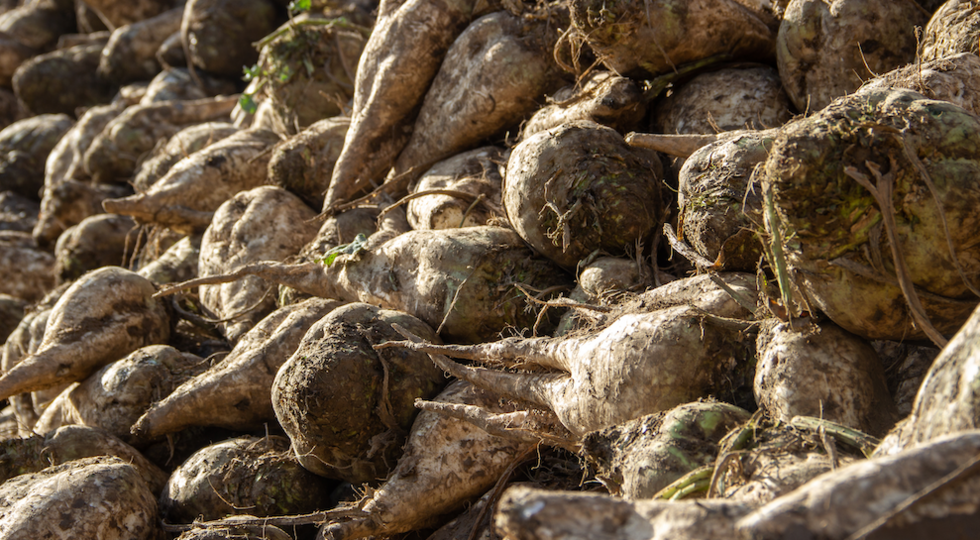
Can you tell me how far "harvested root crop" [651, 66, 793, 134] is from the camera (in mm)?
3424

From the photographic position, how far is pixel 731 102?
346 centimetres

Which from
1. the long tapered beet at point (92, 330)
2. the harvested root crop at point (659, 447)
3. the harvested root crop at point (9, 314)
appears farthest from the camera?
the harvested root crop at point (9, 314)

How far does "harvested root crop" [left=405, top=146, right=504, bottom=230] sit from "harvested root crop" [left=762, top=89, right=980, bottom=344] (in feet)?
6.79

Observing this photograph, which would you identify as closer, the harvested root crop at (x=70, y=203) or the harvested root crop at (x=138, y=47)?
the harvested root crop at (x=70, y=203)

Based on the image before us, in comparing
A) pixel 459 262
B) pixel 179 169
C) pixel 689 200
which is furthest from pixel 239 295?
pixel 689 200

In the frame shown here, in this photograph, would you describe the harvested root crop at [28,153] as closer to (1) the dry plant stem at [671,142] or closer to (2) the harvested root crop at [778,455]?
(1) the dry plant stem at [671,142]

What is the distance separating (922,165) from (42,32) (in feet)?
44.7

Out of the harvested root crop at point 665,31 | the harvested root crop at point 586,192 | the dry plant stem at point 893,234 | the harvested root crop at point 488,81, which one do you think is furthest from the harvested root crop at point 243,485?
the dry plant stem at point 893,234

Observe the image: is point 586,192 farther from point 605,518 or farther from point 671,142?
point 605,518

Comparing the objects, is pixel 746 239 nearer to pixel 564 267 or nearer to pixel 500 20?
pixel 564 267

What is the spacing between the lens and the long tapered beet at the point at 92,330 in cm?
448

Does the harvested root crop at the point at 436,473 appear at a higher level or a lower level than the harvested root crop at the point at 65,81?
lower

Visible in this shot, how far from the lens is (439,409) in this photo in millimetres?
3084

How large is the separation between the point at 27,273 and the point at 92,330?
154 inches
